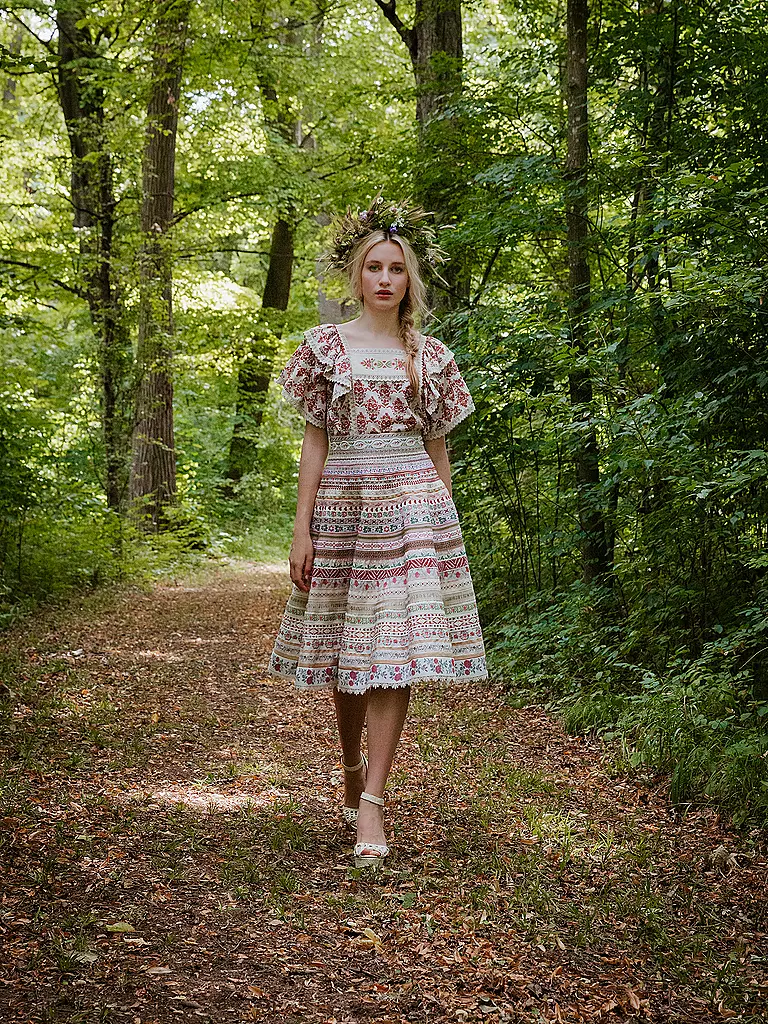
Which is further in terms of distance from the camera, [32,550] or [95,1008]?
[32,550]

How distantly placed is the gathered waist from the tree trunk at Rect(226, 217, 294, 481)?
42.0 feet

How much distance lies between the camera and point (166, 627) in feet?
26.7

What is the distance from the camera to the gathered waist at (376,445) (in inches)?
139

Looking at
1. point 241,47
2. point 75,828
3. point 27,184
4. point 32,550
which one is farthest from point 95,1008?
point 27,184

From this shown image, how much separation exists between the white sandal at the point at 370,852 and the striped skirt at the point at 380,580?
1.21 ft

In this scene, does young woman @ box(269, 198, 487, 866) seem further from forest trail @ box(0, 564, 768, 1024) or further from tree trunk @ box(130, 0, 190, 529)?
tree trunk @ box(130, 0, 190, 529)

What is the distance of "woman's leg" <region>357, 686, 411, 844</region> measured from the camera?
11.1 ft

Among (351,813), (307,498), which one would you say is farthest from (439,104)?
(351,813)

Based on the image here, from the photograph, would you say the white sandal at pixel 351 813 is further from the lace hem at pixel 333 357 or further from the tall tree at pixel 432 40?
the tall tree at pixel 432 40

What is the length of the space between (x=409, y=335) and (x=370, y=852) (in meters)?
1.81

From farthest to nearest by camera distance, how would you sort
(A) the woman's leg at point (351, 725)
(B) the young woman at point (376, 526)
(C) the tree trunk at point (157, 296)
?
(C) the tree trunk at point (157, 296) → (A) the woman's leg at point (351, 725) → (B) the young woman at point (376, 526)

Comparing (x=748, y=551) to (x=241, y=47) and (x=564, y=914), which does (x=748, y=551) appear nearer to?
(x=564, y=914)

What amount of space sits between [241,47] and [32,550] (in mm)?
7021

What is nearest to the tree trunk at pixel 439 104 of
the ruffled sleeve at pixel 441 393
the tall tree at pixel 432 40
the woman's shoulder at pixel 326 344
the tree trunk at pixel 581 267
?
the tall tree at pixel 432 40
